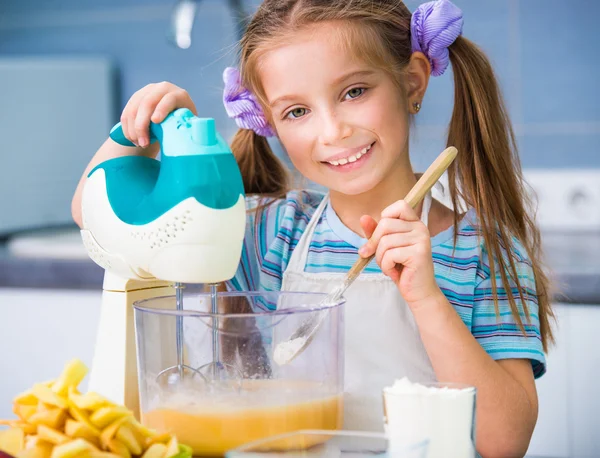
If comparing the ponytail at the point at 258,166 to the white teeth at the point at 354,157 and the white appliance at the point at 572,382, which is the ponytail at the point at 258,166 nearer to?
the white teeth at the point at 354,157

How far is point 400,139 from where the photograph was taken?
1041 mm

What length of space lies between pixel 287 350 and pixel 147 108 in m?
0.29

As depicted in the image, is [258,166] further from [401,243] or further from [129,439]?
[129,439]

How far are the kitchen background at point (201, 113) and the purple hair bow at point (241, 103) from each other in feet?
0.22

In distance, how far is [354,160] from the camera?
1.01 m

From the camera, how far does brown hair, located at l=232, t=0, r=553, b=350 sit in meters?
1.04

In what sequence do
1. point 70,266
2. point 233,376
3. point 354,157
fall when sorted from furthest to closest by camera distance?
point 70,266, point 354,157, point 233,376

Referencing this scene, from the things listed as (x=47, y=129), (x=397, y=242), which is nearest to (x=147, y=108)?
(x=397, y=242)

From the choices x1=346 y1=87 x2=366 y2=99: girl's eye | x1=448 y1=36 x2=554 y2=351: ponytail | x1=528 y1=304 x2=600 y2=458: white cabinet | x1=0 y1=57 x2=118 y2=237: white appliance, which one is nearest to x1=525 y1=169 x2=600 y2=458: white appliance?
x1=528 y1=304 x2=600 y2=458: white cabinet

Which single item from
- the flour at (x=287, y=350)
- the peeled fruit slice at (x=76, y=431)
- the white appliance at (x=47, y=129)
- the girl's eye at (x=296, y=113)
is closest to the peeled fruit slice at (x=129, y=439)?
the peeled fruit slice at (x=76, y=431)

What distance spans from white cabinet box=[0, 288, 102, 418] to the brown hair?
2.97 feet

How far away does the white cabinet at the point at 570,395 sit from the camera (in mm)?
1561

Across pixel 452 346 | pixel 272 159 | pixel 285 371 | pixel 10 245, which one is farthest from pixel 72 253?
pixel 285 371

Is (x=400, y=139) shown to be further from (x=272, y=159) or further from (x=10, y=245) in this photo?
(x=10, y=245)
